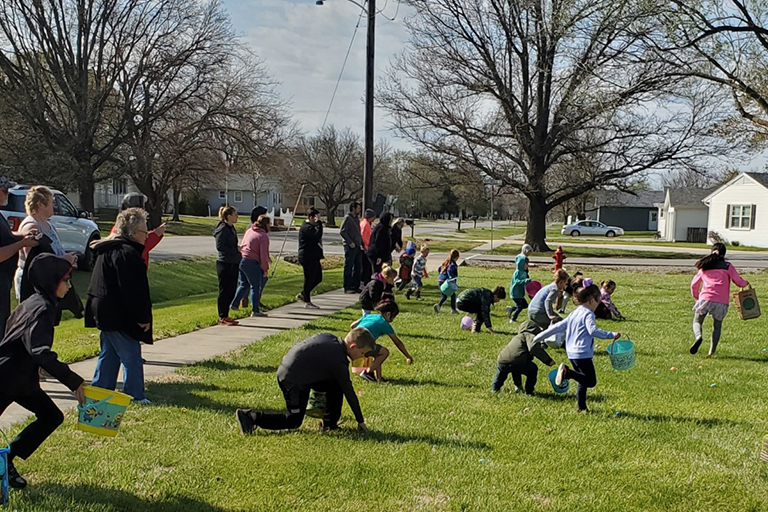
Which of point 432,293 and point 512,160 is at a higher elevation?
point 512,160

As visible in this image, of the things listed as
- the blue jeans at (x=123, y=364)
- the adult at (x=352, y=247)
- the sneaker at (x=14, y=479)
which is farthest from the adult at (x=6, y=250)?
the adult at (x=352, y=247)

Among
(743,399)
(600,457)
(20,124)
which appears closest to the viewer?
(600,457)

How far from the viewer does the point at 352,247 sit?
14.1 metres

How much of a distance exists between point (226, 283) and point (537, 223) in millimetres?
26667

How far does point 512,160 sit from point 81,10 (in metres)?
22.0

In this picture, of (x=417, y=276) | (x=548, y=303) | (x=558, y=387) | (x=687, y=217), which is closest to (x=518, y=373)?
(x=558, y=387)

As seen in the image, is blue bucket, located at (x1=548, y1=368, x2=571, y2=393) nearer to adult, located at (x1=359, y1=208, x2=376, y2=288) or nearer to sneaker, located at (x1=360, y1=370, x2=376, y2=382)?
sneaker, located at (x1=360, y1=370, x2=376, y2=382)

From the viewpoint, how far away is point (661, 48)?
1298cm

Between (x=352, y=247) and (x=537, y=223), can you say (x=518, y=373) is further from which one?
(x=537, y=223)

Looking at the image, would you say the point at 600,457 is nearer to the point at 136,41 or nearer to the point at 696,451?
the point at 696,451

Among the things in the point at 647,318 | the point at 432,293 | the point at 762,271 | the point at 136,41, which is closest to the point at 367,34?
the point at 432,293

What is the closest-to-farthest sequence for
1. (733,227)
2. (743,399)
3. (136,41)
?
(743,399) → (136,41) → (733,227)

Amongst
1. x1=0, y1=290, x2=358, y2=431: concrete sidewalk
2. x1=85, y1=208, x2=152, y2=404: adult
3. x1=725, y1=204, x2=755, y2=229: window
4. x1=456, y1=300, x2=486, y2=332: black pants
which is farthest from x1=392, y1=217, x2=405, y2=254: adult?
x1=725, y1=204, x2=755, y2=229: window

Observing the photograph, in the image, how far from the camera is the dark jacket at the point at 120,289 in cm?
548
